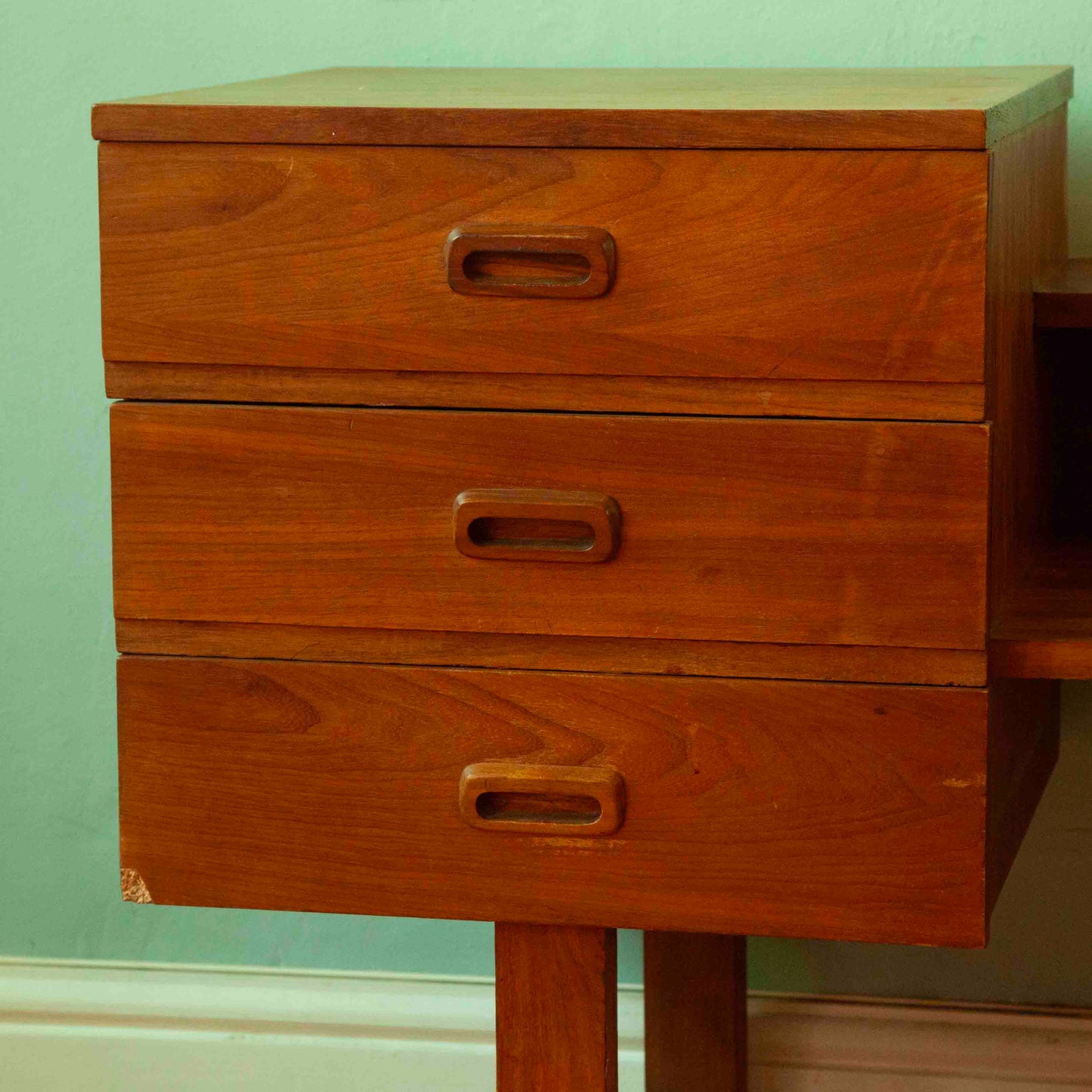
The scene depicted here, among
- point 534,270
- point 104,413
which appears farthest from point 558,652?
→ point 104,413

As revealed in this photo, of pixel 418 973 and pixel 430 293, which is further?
pixel 418 973

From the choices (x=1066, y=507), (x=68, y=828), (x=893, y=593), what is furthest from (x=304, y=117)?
(x=68, y=828)

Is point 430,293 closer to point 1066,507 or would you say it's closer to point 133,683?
point 133,683

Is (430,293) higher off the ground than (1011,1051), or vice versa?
(430,293)

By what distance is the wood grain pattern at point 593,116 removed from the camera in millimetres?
750

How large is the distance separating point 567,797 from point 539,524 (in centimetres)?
15

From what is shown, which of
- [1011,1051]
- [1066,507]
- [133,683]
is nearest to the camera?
[133,683]

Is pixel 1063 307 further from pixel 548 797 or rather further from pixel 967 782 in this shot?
pixel 548 797

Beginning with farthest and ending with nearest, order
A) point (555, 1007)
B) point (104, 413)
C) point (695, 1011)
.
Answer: point (104, 413)
point (695, 1011)
point (555, 1007)

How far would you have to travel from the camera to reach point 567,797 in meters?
0.85

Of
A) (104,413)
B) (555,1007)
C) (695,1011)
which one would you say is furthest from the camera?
(104,413)

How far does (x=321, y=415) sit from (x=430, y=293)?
9cm

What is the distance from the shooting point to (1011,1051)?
128 cm

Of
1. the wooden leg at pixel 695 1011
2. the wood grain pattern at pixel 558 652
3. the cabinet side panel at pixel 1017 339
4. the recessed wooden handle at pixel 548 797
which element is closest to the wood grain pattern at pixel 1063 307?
the cabinet side panel at pixel 1017 339
